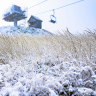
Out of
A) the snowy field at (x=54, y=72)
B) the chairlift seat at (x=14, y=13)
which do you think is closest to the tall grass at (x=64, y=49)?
the snowy field at (x=54, y=72)

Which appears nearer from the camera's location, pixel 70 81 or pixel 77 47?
pixel 70 81

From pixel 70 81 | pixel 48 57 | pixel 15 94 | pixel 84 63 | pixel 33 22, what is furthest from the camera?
pixel 33 22

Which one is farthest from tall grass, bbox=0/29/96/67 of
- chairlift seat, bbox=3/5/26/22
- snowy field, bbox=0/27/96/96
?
chairlift seat, bbox=3/5/26/22

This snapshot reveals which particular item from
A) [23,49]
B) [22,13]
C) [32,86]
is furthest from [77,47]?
[22,13]

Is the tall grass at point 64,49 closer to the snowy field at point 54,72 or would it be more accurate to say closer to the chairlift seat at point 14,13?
the snowy field at point 54,72

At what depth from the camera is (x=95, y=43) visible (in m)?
0.83

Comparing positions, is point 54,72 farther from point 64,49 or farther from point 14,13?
point 14,13

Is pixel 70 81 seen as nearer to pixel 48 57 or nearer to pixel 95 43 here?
pixel 95 43

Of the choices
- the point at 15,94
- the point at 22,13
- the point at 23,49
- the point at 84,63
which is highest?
the point at 22,13

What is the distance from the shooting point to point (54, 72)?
0.75m

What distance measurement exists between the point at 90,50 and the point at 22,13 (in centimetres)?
1562

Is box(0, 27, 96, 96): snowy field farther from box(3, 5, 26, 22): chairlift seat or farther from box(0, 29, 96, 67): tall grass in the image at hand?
box(3, 5, 26, 22): chairlift seat

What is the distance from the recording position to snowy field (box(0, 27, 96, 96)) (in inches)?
20.5

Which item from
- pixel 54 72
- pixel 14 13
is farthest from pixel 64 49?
pixel 14 13
